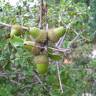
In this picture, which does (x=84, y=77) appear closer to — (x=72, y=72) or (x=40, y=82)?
(x=72, y=72)

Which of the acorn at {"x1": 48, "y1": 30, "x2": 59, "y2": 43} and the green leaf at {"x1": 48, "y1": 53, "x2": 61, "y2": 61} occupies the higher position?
the acorn at {"x1": 48, "y1": 30, "x2": 59, "y2": 43}

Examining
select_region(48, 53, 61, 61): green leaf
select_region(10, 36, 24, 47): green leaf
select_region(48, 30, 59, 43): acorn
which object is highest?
select_region(48, 30, 59, 43): acorn

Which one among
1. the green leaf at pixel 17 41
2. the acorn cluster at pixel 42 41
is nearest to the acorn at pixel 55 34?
the acorn cluster at pixel 42 41

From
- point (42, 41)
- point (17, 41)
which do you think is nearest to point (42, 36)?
point (42, 41)

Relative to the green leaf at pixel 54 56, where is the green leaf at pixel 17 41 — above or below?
above

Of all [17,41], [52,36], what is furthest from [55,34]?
[17,41]

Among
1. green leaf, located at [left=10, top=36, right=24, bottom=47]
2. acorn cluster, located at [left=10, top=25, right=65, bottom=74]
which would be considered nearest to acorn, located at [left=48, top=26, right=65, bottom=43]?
acorn cluster, located at [left=10, top=25, right=65, bottom=74]

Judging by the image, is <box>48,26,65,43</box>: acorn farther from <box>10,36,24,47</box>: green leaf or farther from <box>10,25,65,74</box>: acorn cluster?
<box>10,36,24,47</box>: green leaf

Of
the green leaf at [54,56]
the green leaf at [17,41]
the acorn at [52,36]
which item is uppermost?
the acorn at [52,36]

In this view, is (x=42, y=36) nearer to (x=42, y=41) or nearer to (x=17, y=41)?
(x=42, y=41)

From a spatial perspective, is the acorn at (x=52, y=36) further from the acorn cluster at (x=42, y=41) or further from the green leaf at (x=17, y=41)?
the green leaf at (x=17, y=41)

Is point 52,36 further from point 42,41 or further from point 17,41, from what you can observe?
point 17,41

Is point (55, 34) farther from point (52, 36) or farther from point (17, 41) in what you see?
point (17, 41)

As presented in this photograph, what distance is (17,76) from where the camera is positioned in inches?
57.1
